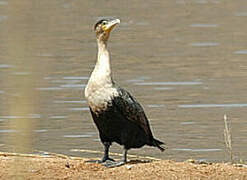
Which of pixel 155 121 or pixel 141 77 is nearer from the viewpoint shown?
pixel 155 121

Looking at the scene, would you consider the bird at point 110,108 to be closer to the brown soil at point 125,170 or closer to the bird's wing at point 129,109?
the bird's wing at point 129,109

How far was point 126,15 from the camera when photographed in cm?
2959

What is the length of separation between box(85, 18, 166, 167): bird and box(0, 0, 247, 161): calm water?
59cm

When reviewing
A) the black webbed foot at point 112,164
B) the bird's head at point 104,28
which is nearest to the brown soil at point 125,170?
the black webbed foot at point 112,164

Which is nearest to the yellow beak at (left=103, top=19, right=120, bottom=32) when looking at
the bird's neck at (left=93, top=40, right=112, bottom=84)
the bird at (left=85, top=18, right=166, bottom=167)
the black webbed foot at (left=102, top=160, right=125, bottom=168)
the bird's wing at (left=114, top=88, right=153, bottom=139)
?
the bird at (left=85, top=18, right=166, bottom=167)

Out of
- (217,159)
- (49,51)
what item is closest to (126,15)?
(49,51)

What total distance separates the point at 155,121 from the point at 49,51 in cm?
844

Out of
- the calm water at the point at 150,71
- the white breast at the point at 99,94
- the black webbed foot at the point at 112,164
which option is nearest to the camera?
the white breast at the point at 99,94

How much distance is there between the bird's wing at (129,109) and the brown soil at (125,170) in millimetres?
379

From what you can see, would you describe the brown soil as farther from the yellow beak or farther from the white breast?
the yellow beak

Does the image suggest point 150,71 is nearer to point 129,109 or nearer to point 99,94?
point 129,109

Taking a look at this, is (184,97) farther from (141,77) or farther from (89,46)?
(89,46)

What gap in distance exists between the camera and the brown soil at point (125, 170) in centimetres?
766

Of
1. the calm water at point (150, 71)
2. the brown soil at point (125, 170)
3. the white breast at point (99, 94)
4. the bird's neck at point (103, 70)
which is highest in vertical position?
the bird's neck at point (103, 70)
